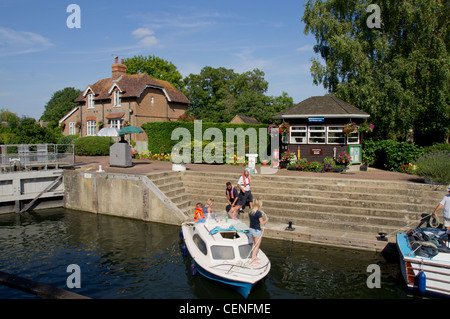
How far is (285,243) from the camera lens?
13.3 metres

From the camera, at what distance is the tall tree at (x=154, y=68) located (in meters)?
55.1

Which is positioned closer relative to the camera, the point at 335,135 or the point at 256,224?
the point at 256,224

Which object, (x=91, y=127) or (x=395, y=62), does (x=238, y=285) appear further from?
(x=91, y=127)


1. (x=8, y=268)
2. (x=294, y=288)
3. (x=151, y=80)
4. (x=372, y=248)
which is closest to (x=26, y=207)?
(x=8, y=268)

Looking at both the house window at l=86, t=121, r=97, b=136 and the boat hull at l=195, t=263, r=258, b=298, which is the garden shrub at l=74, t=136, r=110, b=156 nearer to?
the house window at l=86, t=121, r=97, b=136

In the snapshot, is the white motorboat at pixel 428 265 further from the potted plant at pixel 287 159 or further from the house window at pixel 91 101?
the house window at pixel 91 101

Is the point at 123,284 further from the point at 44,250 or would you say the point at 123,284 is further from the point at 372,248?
the point at 372,248

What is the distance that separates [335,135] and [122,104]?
24.3 metres

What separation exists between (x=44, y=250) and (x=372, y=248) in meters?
12.4

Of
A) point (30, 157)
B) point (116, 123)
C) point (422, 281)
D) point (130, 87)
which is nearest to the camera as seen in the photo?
point (422, 281)

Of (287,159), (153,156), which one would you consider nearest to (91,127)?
(153,156)

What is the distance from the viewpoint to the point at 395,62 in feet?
80.0

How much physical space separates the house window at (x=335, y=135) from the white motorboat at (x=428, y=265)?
471 inches

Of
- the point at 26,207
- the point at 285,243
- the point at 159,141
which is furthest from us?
the point at 159,141
